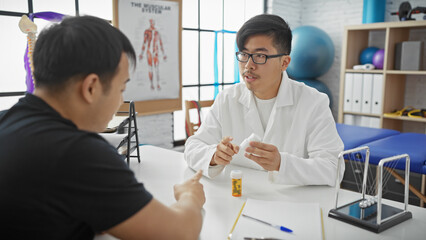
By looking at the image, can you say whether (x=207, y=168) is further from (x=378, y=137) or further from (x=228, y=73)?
(x=228, y=73)

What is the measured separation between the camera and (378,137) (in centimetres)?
330

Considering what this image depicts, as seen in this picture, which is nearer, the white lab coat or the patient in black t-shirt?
the patient in black t-shirt

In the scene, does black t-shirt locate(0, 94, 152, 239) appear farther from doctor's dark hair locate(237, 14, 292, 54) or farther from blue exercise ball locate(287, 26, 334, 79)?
blue exercise ball locate(287, 26, 334, 79)

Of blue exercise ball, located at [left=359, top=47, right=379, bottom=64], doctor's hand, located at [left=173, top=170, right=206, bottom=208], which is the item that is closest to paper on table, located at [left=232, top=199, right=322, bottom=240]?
doctor's hand, located at [left=173, top=170, right=206, bottom=208]

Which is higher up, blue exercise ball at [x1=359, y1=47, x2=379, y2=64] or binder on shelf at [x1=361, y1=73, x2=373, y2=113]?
blue exercise ball at [x1=359, y1=47, x2=379, y2=64]

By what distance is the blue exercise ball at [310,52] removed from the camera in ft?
15.6

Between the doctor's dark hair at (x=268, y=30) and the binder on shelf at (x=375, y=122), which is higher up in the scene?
the doctor's dark hair at (x=268, y=30)

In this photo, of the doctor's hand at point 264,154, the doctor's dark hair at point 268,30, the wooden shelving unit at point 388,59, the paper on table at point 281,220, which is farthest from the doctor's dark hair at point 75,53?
the wooden shelving unit at point 388,59

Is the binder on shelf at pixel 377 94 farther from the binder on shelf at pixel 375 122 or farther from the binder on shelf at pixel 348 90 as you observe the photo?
the binder on shelf at pixel 348 90

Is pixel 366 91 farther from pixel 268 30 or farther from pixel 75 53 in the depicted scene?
pixel 75 53

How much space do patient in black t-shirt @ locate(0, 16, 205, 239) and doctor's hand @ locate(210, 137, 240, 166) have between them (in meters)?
0.63

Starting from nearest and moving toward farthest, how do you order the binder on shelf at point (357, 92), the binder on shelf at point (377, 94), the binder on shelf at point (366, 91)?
the binder on shelf at point (377, 94) → the binder on shelf at point (366, 91) → the binder on shelf at point (357, 92)

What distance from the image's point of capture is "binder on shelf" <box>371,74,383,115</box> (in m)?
4.37

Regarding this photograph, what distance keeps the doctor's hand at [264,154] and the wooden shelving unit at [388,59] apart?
11.2 ft
